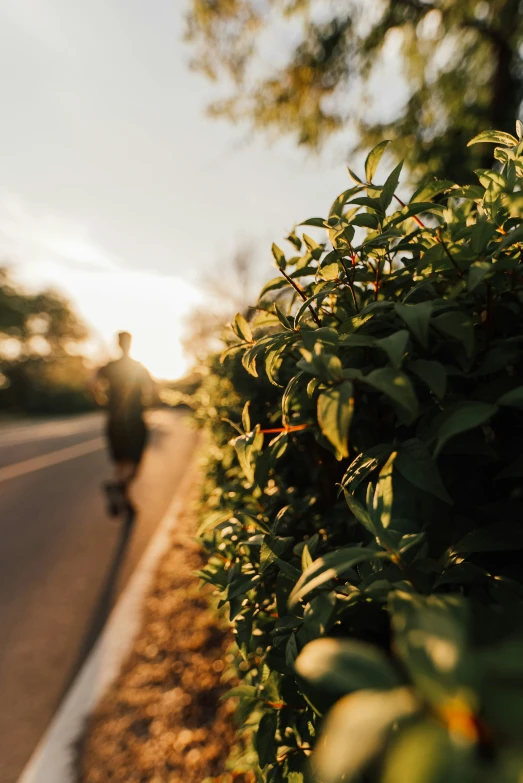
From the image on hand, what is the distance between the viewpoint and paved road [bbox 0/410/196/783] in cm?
264

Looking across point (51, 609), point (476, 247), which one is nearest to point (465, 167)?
point (476, 247)

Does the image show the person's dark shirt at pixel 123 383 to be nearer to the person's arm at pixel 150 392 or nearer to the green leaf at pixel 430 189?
the person's arm at pixel 150 392

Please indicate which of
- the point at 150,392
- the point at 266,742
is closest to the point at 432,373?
the point at 266,742

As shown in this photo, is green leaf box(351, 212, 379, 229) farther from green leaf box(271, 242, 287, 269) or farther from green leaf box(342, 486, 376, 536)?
green leaf box(342, 486, 376, 536)

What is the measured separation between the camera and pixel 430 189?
986mm

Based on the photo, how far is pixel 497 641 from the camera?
2.03 ft

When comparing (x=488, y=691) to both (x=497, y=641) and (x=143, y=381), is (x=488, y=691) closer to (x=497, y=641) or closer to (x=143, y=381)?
(x=497, y=641)

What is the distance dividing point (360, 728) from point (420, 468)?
0.43 metres

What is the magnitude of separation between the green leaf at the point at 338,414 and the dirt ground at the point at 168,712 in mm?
1701

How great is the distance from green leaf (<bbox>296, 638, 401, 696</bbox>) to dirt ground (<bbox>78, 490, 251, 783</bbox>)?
165 centimetres

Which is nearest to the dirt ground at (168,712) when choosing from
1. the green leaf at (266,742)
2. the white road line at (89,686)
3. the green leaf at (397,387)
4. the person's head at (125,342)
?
the white road line at (89,686)

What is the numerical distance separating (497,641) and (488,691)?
28cm

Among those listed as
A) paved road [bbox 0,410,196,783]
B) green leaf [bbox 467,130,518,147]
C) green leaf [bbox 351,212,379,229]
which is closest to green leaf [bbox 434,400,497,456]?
green leaf [bbox 351,212,379,229]

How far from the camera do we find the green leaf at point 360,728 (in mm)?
358
